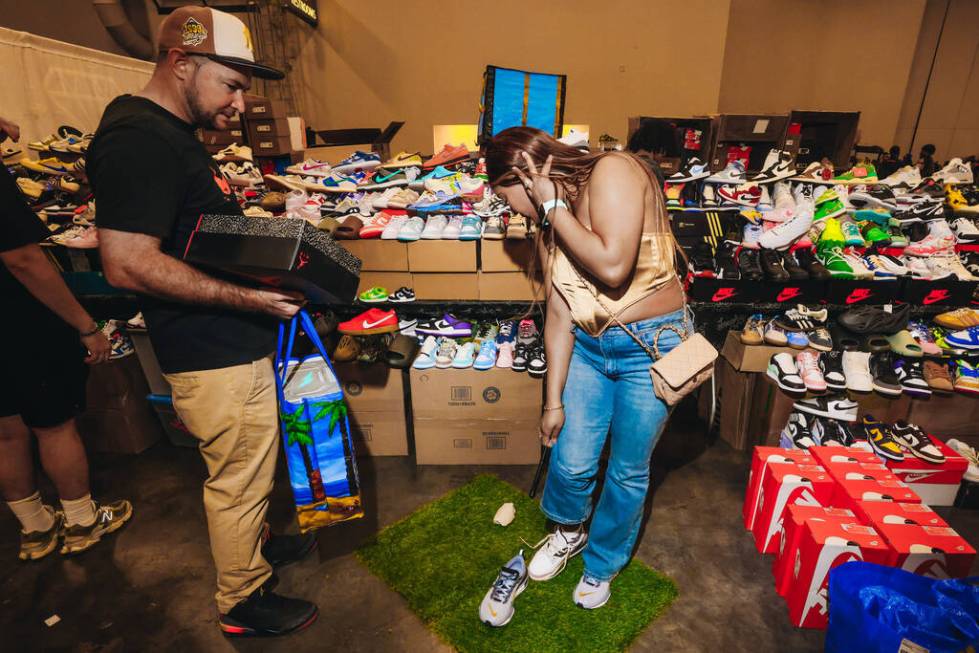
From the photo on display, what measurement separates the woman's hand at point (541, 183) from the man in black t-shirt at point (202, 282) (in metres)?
0.79

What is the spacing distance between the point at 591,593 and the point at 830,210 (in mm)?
2744

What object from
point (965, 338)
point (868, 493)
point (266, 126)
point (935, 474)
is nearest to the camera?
point (868, 493)

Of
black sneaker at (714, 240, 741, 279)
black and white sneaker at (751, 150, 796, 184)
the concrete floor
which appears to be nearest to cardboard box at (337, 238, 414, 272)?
the concrete floor

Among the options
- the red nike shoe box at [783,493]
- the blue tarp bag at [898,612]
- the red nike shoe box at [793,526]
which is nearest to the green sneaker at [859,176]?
the red nike shoe box at [783,493]

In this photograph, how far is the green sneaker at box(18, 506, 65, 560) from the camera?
209cm

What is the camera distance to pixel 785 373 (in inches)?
102

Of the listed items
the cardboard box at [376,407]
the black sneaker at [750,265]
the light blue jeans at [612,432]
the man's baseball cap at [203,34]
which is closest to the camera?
the man's baseball cap at [203,34]

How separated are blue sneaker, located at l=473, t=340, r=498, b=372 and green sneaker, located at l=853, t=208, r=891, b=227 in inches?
96.8

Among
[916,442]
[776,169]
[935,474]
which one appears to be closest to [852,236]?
[776,169]

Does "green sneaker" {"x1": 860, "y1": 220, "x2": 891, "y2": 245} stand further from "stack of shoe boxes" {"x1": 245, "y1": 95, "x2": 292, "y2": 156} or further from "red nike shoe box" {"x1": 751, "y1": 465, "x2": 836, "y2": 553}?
"stack of shoe boxes" {"x1": 245, "y1": 95, "x2": 292, "y2": 156}

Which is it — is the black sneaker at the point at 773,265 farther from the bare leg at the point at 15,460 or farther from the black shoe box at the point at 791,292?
the bare leg at the point at 15,460

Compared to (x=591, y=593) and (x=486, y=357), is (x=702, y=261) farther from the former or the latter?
(x=591, y=593)

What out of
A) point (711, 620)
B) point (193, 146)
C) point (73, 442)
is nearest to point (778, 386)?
point (711, 620)

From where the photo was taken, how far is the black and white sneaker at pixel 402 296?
2.80 meters
